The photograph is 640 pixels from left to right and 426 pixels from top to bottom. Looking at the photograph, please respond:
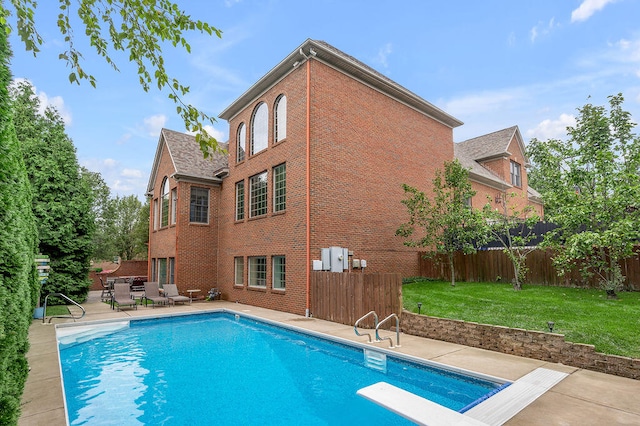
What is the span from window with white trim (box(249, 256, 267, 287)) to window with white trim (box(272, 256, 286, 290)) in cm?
79

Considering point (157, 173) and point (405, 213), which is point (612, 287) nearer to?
point (405, 213)

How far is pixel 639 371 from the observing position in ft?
19.5

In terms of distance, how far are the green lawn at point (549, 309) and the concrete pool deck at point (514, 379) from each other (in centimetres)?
115

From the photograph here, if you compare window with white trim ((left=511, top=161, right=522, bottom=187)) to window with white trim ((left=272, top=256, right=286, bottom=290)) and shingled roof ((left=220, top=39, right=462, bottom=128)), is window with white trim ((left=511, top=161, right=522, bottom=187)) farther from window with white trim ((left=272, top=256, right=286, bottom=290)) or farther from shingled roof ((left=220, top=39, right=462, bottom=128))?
window with white trim ((left=272, top=256, right=286, bottom=290))

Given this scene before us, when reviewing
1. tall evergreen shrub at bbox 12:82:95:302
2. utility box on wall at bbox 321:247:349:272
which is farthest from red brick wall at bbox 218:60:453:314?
tall evergreen shrub at bbox 12:82:95:302

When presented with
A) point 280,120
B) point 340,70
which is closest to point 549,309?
point 340,70

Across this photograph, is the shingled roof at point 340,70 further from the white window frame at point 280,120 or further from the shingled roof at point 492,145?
the shingled roof at point 492,145

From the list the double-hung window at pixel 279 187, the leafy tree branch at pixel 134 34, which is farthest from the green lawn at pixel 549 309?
the leafy tree branch at pixel 134 34

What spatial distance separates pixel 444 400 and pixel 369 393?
1978 millimetres

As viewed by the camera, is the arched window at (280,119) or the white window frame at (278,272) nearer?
the white window frame at (278,272)

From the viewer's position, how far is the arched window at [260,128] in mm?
15750

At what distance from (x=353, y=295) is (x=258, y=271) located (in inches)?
235

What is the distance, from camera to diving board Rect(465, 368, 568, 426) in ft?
14.9

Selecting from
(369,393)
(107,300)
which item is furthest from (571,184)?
(107,300)
